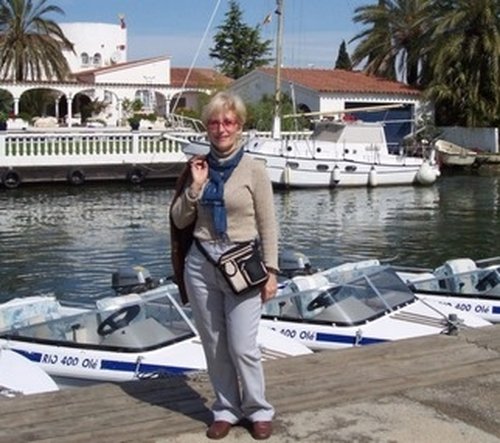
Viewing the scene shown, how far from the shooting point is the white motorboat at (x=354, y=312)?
10641mm

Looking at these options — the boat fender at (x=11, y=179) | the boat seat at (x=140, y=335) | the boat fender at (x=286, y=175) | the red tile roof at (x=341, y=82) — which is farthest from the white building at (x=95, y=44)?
the boat seat at (x=140, y=335)

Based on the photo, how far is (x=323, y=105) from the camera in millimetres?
55156

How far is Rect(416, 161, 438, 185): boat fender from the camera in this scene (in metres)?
41.0

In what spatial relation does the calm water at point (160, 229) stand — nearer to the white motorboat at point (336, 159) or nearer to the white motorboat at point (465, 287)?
the white motorboat at point (336, 159)

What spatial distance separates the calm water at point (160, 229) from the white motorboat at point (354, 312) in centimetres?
734

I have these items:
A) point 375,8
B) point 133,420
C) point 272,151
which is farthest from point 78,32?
point 133,420

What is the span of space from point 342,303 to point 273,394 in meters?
4.94

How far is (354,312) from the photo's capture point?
1093 centimetres

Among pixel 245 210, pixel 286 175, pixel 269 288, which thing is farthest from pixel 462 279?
pixel 286 175

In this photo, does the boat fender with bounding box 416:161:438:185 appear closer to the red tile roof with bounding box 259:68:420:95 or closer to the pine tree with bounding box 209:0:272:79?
the red tile roof with bounding box 259:68:420:95

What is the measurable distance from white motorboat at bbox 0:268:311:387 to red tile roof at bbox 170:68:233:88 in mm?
51863

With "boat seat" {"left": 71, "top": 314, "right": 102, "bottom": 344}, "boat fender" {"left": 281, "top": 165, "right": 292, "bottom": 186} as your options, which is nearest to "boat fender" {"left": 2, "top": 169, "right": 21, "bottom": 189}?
"boat fender" {"left": 281, "top": 165, "right": 292, "bottom": 186}

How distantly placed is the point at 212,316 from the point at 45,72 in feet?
175

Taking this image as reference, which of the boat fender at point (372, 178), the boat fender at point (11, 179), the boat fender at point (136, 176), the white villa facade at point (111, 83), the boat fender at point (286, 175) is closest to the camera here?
the boat fender at point (11, 179)
